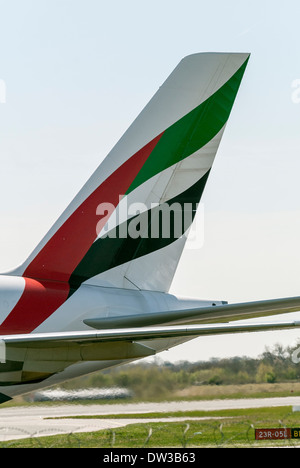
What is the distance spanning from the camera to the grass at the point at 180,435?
42.4ft

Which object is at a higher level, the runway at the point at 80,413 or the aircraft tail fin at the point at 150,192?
the aircraft tail fin at the point at 150,192

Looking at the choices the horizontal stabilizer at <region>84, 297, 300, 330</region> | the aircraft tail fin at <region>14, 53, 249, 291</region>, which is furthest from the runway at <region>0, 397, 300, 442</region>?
the horizontal stabilizer at <region>84, 297, 300, 330</region>

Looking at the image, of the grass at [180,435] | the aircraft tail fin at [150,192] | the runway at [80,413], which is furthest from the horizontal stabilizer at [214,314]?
the grass at [180,435]

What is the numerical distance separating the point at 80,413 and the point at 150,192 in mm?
3144

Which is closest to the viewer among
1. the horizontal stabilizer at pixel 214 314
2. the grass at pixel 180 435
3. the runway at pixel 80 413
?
the horizontal stabilizer at pixel 214 314

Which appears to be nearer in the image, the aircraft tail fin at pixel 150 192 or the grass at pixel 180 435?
the aircraft tail fin at pixel 150 192

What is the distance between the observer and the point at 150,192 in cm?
1177

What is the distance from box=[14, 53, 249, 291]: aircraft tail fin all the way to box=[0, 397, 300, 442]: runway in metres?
1.64

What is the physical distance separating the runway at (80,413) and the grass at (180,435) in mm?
221

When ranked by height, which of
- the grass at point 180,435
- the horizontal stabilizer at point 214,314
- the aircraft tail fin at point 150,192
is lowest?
the grass at point 180,435

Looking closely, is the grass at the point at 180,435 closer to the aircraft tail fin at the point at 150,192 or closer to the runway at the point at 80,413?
the runway at the point at 80,413

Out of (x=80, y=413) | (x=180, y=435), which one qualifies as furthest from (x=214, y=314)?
(x=180, y=435)

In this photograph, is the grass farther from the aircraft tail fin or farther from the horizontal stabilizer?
the horizontal stabilizer
